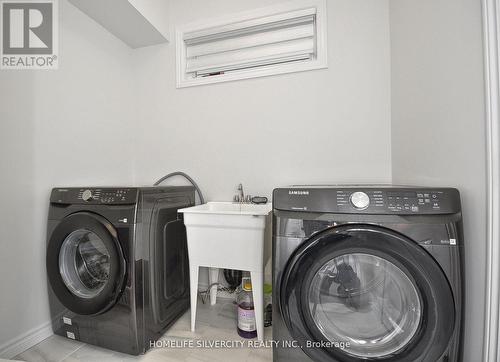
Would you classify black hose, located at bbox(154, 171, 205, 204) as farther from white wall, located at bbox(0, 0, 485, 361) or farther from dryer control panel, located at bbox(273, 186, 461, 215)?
dryer control panel, located at bbox(273, 186, 461, 215)

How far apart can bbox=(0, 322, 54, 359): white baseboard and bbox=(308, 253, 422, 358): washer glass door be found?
58.1 inches

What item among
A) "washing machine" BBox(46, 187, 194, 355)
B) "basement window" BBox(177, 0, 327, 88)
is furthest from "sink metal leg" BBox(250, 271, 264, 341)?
"basement window" BBox(177, 0, 327, 88)

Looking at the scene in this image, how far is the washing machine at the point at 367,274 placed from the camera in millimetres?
768

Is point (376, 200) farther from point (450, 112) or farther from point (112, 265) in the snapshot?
point (112, 265)

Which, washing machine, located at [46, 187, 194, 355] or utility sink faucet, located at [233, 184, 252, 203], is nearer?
washing machine, located at [46, 187, 194, 355]

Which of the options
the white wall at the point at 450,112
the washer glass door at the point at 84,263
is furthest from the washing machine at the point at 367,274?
the washer glass door at the point at 84,263

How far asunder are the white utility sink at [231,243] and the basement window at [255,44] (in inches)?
43.5

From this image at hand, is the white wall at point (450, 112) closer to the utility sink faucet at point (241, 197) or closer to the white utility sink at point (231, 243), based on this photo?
the white utility sink at point (231, 243)

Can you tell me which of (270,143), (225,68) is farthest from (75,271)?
(225,68)

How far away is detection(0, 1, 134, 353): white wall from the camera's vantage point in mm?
1154

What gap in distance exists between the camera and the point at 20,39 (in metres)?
1.28

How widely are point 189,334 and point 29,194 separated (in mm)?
1182
